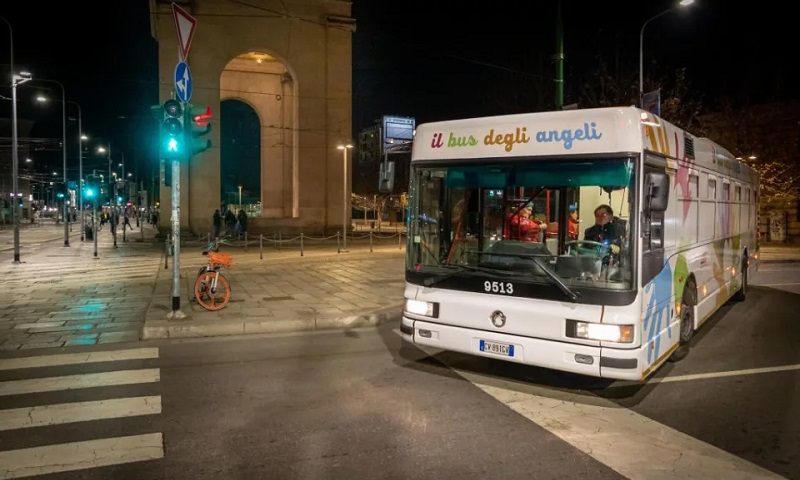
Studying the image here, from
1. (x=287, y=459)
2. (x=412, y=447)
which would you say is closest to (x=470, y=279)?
(x=412, y=447)

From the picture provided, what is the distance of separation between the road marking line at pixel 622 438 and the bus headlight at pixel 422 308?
3.22 ft

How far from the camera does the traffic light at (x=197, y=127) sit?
34.8ft

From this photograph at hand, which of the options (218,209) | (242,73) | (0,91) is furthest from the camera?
(0,91)

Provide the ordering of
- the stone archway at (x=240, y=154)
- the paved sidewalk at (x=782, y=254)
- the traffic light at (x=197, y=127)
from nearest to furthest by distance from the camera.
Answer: the traffic light at (x=197, y=127) < the paved sidewalk at (x=782, y=254) < the stone archway at (x=240, y=154)

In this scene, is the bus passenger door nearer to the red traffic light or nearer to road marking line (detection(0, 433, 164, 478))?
road marking line (detection(0, 433, 164, 478))

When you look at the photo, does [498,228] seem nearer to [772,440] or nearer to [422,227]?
[422,227]

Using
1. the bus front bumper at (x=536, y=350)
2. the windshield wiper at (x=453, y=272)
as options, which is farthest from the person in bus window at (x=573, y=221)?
the bus front bumper at (x=536, y=350)

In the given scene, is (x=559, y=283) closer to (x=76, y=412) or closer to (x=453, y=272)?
(x=453, y=272)

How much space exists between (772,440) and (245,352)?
6258 millimetres

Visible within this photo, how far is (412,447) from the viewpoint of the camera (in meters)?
5.05

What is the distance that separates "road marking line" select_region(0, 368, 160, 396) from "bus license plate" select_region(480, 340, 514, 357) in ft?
12.4

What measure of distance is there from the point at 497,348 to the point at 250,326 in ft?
16.5

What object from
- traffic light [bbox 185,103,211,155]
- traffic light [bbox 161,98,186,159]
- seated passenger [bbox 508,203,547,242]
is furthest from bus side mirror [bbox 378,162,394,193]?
traffic light [bbox 185,103,211,155]

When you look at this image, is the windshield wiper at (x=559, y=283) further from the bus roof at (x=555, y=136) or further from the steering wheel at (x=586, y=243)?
the bus roof at (x=555, y=136)
